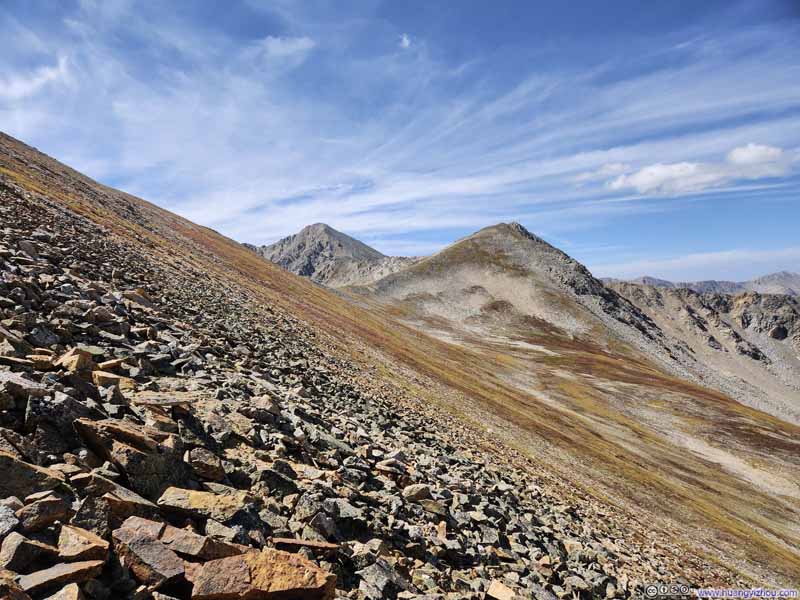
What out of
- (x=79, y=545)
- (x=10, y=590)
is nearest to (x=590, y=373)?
(x=79, y=545)

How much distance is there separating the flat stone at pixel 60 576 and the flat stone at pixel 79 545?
0.16 metres

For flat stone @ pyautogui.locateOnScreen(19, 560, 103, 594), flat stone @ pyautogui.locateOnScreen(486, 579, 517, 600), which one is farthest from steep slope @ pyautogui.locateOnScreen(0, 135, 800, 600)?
flat stone @ pyautogui.locateOnScreen(486, 579, 517, 600)

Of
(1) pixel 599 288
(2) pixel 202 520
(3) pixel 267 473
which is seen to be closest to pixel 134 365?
(3) pixel 267 473

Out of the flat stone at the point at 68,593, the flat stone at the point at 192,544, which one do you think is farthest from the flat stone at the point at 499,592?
the flat stone at the point at 68,593

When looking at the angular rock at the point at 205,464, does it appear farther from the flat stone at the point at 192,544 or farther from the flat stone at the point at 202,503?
the flat stone at the point at 192,544

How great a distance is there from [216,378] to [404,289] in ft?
563

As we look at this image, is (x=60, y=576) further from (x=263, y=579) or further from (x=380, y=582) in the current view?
(x=380, y=582)

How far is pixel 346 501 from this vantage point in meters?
10.5

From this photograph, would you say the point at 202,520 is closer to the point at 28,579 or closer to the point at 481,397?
the point at 28,579

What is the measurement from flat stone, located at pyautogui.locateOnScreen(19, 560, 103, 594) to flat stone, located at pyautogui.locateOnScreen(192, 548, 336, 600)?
131cm

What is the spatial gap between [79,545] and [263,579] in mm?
2530

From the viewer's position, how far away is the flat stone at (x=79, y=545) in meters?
5.31

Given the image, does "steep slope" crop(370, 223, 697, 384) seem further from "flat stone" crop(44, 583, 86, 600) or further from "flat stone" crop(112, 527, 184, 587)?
"flat stone" crop(44, 583, 86, 600)

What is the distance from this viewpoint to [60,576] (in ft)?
16.1
